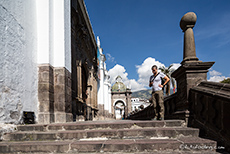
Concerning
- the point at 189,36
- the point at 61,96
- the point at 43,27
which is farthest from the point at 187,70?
the point at 43,27

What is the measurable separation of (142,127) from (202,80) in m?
1.91

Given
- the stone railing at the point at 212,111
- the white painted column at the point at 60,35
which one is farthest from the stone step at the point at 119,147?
the white painted column at the point at 60,35

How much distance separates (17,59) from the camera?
493 cm

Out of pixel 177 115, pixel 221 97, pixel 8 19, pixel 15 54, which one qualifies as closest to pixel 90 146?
pixel 221 97

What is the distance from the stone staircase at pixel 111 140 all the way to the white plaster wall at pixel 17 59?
77 cm

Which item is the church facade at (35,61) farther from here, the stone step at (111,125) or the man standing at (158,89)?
the man standing at (158,89)

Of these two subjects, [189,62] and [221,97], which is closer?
[221,97]

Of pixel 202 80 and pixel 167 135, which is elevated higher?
pixel 202 80

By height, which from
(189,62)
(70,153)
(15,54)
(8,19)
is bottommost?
(70,153)

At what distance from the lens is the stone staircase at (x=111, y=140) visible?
3.08 m

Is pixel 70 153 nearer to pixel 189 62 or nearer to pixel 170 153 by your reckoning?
pixel 170 153

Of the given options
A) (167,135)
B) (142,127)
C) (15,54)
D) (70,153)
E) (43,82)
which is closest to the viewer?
(70,153)

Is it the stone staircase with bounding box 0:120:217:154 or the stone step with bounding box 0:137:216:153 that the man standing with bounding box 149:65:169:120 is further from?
the stone step with bounding box 0:137:216:153

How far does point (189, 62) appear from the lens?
175 inches
